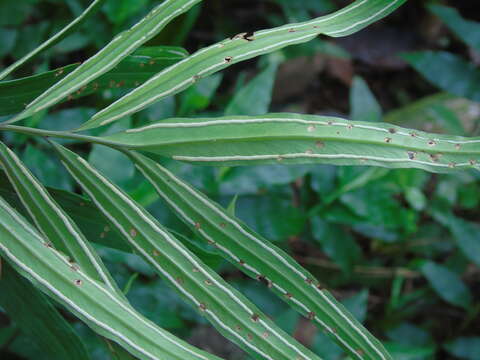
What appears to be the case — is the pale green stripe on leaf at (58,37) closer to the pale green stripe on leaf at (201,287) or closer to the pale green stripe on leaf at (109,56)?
the pale green stripe on leaf at (109,56)

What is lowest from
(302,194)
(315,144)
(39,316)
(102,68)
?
(302,194)

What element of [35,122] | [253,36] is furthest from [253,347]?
[35,122]

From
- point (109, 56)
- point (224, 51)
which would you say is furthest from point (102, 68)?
point (224, 51)

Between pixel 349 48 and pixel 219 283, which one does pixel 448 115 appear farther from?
pixel 219 283

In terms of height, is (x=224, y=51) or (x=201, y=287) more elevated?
(x=224, y=51)

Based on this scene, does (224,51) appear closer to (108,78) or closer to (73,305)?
(108,78)

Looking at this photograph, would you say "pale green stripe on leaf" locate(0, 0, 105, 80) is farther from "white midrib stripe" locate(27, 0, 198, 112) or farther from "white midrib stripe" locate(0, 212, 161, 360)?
"white midrib stripe" locate(0, 212, 161, 360)

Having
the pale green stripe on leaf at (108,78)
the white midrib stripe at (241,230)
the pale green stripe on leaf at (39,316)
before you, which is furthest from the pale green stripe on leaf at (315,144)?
the pale green stripe on leaf at (39,316)

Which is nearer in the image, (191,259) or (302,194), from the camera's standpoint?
(191,259)
